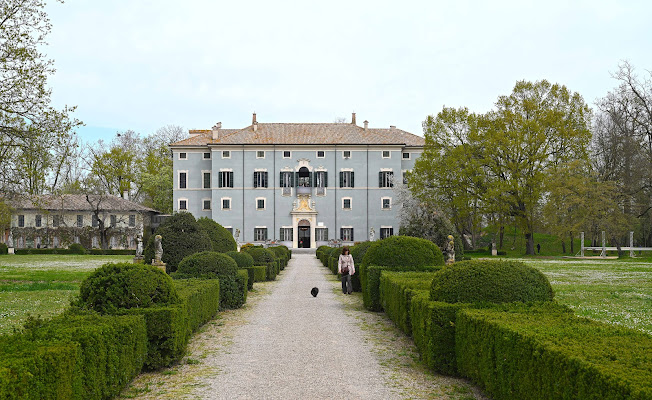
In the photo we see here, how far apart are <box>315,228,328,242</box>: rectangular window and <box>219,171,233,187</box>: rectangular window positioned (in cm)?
915

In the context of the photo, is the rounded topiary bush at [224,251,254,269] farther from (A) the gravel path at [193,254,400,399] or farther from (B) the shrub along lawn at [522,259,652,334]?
(B) the shrub along lawn at [522,259,652,334]

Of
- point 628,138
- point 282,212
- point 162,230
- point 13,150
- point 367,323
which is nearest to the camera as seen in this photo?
point 367,323

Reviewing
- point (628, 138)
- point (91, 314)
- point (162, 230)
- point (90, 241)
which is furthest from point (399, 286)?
point (90, 241)

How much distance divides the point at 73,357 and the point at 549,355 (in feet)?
10.8

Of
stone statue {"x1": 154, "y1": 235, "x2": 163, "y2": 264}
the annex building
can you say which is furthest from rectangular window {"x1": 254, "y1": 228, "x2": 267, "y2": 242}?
stone statue {"x1": 154, "y1": 235, "x2": 163, "y2": 264}

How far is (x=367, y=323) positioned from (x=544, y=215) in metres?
31.4

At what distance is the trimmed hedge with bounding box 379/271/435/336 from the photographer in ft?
29.1

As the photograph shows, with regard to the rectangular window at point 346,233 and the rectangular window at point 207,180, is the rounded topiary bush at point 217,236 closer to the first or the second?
the rectangular window at point 346,233

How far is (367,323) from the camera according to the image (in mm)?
10859

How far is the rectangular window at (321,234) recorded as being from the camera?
5653 cm

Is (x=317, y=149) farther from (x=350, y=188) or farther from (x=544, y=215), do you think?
(x=544, y=215)

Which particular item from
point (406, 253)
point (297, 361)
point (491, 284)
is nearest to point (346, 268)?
point (406, 253)

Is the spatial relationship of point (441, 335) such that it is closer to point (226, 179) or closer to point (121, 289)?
point (121, 289)

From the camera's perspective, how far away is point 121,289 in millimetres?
6797
